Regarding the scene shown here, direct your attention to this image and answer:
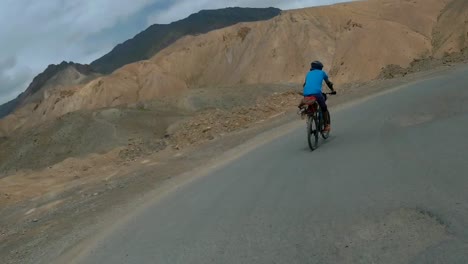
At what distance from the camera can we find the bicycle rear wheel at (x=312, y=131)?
11.9 m

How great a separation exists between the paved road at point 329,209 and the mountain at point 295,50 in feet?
154

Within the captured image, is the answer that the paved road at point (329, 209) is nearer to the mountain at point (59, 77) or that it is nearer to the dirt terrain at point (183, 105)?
the dirt terrain at point (183, 105)

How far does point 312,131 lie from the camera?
12.0 meters

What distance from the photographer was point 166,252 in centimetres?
697

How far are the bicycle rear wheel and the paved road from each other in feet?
1.03

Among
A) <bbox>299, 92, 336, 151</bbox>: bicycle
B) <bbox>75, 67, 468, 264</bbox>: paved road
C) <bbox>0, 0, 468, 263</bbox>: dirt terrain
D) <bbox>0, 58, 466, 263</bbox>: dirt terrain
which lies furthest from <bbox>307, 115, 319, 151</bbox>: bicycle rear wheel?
<bbox>0, 0, 468, 263</bbox>: dirt terrain

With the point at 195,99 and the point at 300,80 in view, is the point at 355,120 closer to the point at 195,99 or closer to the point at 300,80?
the point at 195,99

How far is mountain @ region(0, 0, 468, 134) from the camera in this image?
6316cm

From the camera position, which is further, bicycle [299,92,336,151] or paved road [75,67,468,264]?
bicycle [299,92,336,151]

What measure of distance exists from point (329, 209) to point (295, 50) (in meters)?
71.7

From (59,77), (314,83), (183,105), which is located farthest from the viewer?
(59,77)

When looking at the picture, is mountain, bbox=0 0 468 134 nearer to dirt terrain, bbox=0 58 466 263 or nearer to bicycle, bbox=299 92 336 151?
dirt terrain, bbox=0 58 466 263

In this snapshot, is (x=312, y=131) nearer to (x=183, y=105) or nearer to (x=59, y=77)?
(x=183, y=105)

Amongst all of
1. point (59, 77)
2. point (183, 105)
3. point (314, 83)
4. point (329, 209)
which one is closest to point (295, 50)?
point (183, 105)
